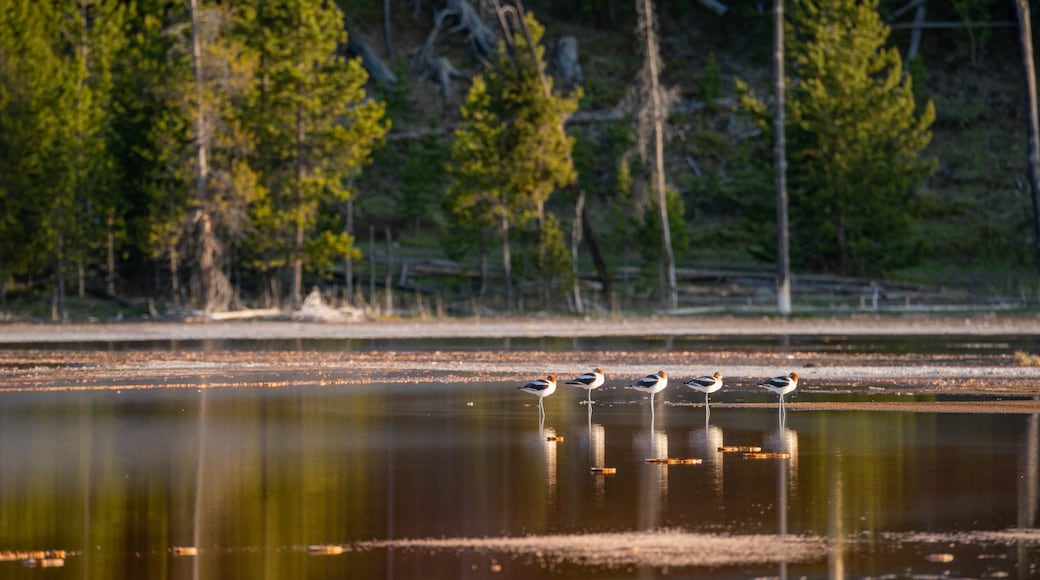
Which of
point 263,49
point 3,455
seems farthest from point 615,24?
point 3,455

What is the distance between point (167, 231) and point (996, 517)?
125ft

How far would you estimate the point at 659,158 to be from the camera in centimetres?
4894

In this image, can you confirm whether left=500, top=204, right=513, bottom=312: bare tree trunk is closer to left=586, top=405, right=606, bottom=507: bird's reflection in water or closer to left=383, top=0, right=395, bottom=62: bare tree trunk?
left=586, top=405, right=606, bottom=507: bird's reflection in water

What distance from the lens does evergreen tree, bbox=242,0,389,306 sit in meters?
46.7

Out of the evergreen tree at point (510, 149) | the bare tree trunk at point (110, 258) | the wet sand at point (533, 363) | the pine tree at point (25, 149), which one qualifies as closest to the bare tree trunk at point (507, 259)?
the evergreen tree at point (510, 149)

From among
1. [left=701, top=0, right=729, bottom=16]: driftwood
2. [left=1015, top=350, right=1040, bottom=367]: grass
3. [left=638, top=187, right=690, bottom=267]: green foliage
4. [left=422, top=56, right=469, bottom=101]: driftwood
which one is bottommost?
[left=1015, top=350, right=1040, bottom=367]: grass

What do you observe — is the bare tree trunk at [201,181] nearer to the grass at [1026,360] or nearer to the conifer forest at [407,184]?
the conifer forest at [407,184]

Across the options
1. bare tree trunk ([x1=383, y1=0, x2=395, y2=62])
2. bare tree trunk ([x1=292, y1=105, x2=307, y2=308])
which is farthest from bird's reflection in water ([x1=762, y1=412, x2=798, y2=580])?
bare tree trunk ([x1=383, y1=0, x2=395, y2=62])

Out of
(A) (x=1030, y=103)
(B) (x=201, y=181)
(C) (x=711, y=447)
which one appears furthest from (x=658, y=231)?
(C) (x=711, y=447)

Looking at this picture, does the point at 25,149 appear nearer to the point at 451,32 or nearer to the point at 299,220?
the point at 299,220

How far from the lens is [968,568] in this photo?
11172mm

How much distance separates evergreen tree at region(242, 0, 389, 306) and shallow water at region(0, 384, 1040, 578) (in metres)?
25.4

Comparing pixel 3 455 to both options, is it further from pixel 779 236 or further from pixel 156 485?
pixel 779 236

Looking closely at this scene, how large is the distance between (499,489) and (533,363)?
1441cm
